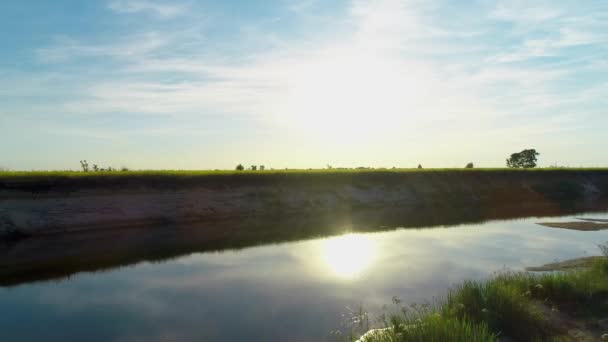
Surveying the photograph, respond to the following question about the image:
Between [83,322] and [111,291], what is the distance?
2.97 metres

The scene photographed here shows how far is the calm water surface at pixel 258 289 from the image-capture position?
33.4ft

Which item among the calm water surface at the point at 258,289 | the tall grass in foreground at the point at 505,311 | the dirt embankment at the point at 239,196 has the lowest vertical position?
the calm water surface at the point at 258,289

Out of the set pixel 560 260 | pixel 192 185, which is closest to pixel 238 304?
pixel 560 260

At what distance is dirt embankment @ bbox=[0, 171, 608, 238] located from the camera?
2547 centimetres

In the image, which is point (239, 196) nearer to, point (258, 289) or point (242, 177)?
point (242, 177)

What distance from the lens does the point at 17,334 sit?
33.0 ft

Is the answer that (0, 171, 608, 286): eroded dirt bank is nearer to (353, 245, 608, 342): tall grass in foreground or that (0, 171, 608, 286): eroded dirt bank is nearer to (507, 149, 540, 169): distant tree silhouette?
(353, 245, 608, 342): tall grass in foreground

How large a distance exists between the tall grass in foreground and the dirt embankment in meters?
22.5

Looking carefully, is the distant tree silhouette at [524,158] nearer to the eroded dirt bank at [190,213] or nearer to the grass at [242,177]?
the grass at [242,177]

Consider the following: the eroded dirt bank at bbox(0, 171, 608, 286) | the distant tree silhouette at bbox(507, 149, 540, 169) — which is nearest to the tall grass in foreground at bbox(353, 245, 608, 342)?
the eroded dirt bank at bbox(0, 171, 608, 286)

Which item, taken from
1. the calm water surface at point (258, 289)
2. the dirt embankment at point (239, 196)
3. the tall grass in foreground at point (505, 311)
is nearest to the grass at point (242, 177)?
the dirt embankment at point (239, 196)

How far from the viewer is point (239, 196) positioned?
34.2 m

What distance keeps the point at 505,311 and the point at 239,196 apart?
89.6ft

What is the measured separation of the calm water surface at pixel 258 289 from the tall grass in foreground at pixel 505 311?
237 centimetres
